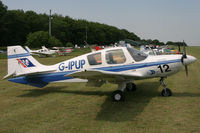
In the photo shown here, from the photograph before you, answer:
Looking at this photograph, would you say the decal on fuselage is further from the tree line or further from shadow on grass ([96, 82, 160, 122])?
the tree line

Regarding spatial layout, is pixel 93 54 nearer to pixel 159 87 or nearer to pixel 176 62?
pixel 176 62

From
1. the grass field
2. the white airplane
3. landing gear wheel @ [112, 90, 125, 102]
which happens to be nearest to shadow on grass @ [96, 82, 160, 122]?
the grass field

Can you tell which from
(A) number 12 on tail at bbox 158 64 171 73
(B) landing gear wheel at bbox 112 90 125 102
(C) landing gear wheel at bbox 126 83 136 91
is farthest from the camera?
(C) landing gear wheel at bbox 126 83 136 91

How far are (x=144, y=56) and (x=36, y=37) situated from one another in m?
55.8

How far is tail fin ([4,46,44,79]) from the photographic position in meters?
8.65

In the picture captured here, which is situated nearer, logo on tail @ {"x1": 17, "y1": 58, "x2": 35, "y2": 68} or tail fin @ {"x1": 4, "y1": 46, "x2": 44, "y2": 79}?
tail fin @ {"x1": 4, "y1": 46, "x2": 44, "y2": 79}

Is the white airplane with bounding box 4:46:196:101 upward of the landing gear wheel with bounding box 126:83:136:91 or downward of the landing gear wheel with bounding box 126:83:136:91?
upward

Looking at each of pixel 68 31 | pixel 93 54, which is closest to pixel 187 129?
pixel 93 54

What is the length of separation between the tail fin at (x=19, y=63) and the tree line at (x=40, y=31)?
52.3m

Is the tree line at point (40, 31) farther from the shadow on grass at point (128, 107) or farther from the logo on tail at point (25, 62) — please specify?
the shadow on grass at point (128, 107)

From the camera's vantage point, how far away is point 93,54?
7.88 m

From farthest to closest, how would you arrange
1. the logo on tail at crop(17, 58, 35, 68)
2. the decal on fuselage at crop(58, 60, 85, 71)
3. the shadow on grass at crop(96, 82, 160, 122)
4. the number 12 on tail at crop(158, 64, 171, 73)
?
the logo on tail at crop(17, 58, 35, 68) < the decal on fuselage at crop(58, 60, 85, 71) < the number 12 on tail at crop(158, 64, 171, 73) < the shadow on grass at crop(96, 82, 160, 122)

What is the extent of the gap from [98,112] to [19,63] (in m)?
4.57

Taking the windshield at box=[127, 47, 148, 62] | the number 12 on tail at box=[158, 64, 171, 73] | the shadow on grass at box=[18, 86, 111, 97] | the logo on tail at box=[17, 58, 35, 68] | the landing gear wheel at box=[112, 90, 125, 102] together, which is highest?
the windshield at box=[127, 47, 148, 62]
